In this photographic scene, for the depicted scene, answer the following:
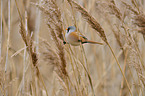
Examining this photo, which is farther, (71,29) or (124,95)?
(124,95)

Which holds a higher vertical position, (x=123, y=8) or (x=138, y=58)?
(x=123, y=8)

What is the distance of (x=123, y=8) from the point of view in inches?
40.6

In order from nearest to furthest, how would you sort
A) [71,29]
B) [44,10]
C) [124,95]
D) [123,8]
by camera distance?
1. [44,10]
2. [71,29]
3. [123,8]
4. [124,95]

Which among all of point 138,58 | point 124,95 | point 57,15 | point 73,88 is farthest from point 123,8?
point 124,95

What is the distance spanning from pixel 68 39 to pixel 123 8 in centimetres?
38

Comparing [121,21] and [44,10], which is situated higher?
[44,10]

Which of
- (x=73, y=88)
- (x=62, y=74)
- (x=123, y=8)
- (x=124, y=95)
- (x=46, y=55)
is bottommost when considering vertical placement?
(x=124, y=95)

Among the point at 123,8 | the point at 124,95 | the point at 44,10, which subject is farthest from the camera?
the point at 124,95

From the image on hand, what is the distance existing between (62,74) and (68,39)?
0.17m

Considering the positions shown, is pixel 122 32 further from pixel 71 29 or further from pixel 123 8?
pixel 71 29

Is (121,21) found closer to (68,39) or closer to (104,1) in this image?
(104,1)

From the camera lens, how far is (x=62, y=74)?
0.89 meters

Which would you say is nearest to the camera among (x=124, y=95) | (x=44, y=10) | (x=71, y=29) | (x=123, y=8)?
(x=44, y=10)

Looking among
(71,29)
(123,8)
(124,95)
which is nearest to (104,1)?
(123,8)
